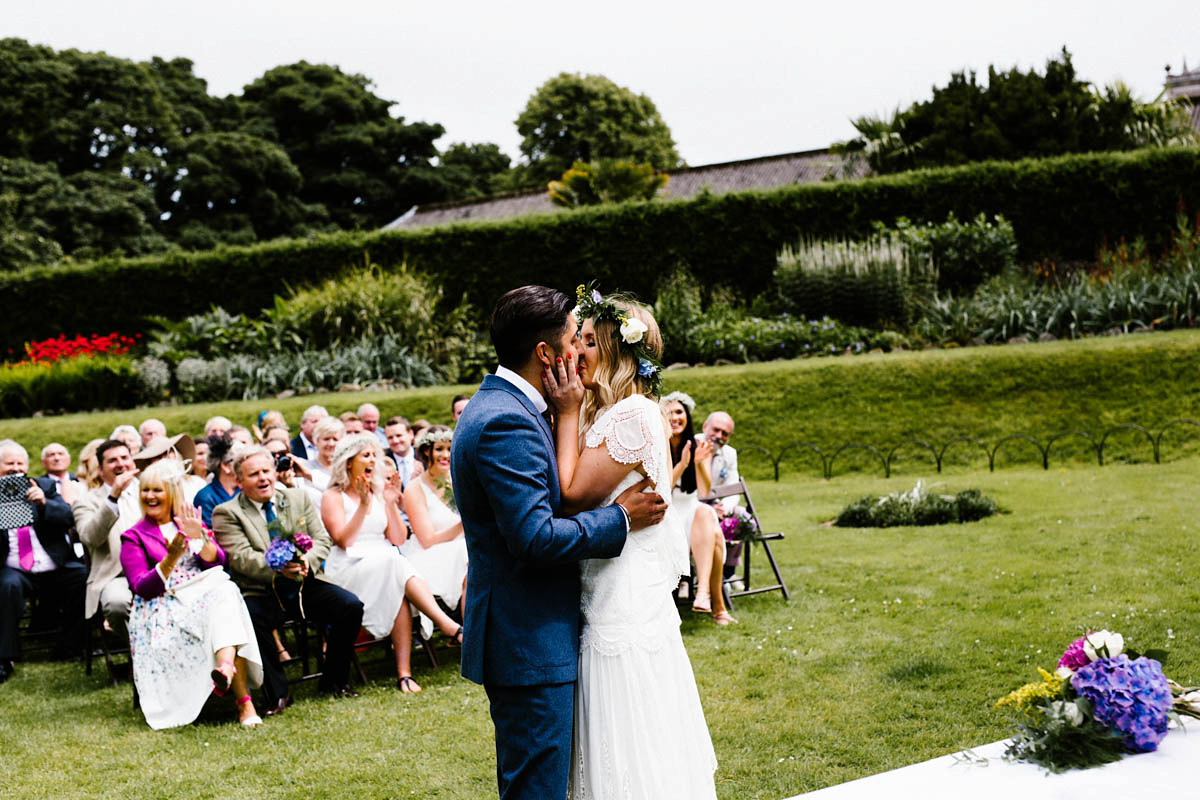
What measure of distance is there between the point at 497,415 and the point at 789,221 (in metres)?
16.5

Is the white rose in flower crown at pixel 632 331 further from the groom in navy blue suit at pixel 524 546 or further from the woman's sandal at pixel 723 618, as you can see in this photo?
the woman's sandal at pixel 723 618

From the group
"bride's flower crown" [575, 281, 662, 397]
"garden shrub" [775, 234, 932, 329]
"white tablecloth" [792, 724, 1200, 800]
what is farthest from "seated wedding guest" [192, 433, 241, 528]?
"garden shrub" [775, 234, 932, 329]

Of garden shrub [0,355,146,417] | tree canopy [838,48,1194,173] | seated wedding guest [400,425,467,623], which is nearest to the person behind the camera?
seated wedding guest [400,425,467,623]

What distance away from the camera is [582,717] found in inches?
111

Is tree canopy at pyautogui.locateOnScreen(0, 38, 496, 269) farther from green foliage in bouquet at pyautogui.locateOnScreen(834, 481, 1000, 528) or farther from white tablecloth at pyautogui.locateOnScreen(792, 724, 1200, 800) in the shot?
white tablecloth at pyautogui.locateOnScreen(792, 724, 1200, 800)

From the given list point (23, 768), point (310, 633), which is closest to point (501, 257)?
point (310, 633)

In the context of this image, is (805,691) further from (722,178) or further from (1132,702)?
(722,178)

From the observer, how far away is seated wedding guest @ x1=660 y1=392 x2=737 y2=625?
6.97 metres

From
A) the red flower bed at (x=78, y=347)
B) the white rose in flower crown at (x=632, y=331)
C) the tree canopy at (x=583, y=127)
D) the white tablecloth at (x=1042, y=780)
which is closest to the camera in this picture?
the white rose in flower crown at (x=632, y=331)

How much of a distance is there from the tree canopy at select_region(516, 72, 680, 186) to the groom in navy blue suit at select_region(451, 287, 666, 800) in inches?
1588

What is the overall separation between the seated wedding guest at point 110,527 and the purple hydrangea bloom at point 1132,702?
5457 mm

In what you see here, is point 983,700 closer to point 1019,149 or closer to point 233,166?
point 1019,149

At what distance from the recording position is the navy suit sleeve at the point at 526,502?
2.57 meters

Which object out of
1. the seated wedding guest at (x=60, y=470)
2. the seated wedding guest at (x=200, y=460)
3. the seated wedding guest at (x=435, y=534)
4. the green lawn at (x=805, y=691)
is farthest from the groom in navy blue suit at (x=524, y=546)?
the seated wedding guest at (x=60, y=470)
